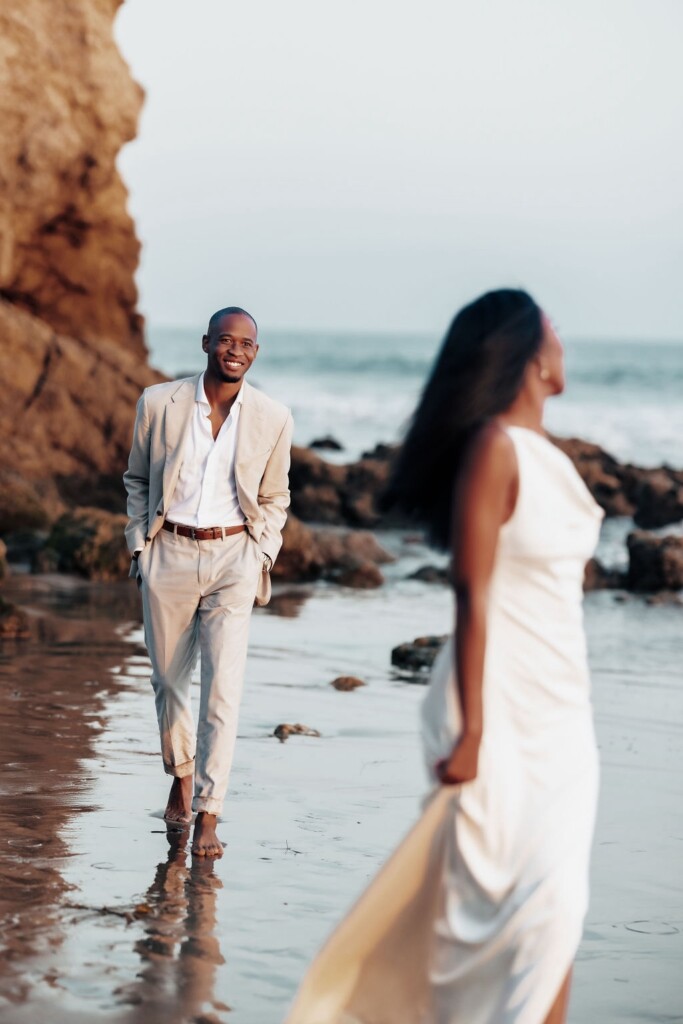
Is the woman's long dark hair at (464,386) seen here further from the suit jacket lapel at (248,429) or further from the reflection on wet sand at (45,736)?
the suit jacket lapel at (248,429)

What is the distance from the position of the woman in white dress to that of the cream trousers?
2.48m

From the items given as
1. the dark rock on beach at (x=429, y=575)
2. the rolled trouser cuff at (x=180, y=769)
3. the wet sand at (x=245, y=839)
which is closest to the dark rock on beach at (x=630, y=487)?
the dark rock on beach at (x=429, y=575)

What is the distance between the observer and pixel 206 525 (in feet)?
19.4

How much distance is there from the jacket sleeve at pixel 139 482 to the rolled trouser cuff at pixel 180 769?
0.90 metres

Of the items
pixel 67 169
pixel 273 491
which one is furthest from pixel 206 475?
pixel 67 169

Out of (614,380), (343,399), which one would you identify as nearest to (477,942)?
(343,399)

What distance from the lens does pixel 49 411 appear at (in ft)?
62.3

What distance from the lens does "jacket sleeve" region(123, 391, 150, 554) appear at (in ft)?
19.5

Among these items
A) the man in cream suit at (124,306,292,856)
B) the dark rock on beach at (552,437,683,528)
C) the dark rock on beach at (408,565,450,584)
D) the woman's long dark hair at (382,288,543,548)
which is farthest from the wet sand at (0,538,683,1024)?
the dark rock on beach at (552,437,683,528)

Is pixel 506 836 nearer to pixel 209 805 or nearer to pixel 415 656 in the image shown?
pixel 209 805

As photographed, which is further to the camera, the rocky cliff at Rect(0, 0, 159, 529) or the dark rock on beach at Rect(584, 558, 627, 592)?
the rocky cliff at Rect(0, 0, 159, 529)

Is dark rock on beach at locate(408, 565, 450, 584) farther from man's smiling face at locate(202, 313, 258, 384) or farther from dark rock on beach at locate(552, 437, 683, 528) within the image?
man's smiling face at locate(202, 313, 258, 384)

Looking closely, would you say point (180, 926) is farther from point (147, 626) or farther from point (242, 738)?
point (242, 738)

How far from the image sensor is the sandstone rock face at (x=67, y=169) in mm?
18922
